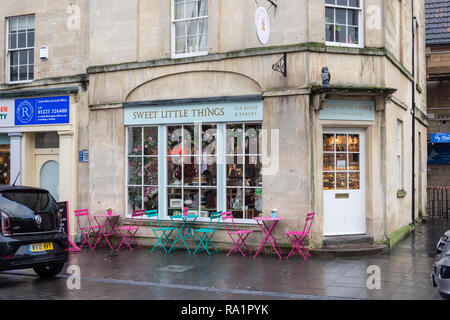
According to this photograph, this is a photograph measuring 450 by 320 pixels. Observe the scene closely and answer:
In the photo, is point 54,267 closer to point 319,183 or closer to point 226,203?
point 226,203

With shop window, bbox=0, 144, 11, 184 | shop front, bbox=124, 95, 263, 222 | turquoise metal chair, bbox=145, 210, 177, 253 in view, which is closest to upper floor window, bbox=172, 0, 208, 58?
shop front, bbox=124, 95, 263, 222

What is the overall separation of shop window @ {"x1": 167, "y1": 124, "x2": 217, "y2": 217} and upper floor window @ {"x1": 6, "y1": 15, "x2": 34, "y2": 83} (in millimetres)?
5527

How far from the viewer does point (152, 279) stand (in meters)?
9.48

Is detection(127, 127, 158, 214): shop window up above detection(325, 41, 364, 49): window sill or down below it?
below

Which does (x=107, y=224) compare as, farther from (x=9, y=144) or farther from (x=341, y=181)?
(x=341, y=181)

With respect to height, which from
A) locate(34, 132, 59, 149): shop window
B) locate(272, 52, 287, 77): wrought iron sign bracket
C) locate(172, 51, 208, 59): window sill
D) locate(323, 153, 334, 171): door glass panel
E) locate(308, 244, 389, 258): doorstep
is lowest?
locate(308, 244, 389, 258): doorstep

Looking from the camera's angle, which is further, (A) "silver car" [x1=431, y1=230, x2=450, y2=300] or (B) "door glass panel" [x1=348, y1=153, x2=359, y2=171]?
(B) "door glass panel" [x1=348, y1=153, x2=359, y2=171]

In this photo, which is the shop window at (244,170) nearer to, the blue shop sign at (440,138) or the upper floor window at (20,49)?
the upper floor window at (20,49)

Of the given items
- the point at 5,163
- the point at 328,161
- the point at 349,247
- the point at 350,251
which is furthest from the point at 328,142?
the point at 5,163

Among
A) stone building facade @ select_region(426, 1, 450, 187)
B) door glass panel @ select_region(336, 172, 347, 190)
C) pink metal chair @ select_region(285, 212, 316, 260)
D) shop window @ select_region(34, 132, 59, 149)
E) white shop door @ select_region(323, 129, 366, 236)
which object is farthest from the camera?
stone building facade @ select_region(426, 1, 450, 187)

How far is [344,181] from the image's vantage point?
40.1ft

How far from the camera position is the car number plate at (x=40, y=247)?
A: 8953 mm

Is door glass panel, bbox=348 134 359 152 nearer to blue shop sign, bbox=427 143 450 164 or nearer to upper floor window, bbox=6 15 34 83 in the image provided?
upper floor window, bbox=6 15 34 83

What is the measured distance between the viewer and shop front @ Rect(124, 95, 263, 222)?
12.3m
